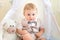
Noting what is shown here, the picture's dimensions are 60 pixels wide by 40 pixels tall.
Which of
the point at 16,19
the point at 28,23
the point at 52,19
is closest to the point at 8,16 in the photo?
the point at 16,19

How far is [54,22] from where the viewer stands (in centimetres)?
109

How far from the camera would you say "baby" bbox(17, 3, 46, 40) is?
1.06 m

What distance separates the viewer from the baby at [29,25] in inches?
41.6

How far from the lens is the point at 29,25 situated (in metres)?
1.07

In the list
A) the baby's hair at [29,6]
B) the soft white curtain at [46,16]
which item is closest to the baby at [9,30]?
the soft white curtain at [46,16]

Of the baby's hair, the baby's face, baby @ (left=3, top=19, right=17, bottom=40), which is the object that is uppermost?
the baby's hair

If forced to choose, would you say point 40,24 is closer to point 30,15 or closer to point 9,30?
point 30,15

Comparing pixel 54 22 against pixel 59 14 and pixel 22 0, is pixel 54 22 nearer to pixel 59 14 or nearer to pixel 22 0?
pixel 59 14

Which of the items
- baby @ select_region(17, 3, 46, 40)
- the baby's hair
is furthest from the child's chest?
the baby's hair

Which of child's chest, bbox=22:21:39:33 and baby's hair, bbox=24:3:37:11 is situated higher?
baby's hair, bbox=24:3:37:11

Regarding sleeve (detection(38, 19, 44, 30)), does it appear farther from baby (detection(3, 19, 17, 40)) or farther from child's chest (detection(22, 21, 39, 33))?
baby (detection(3, 19, 17, 40))

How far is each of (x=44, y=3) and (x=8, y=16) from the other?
1.09 ft

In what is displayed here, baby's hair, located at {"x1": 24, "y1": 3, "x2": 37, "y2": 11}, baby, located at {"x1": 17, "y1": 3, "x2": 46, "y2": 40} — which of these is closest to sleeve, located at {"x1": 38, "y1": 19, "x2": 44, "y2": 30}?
baby, located at {"x1": 17, "y1": 3, "x2": 46, "y2": 40}

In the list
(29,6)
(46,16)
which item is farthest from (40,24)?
(29,6)
